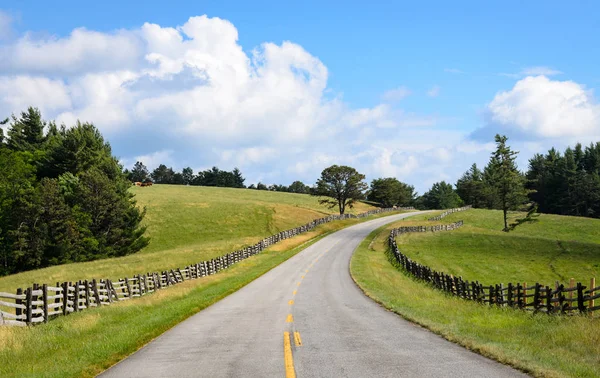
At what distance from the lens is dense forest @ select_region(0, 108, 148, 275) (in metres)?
60.9

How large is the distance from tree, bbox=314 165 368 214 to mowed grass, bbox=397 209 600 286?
42.9 metres

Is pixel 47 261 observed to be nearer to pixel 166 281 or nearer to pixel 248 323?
pixel 166 281

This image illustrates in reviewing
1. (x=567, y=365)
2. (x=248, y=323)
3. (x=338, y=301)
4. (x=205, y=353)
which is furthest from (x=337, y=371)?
(x=338, y=301)

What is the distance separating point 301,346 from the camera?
12031 millimetres

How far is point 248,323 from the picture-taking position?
16172 mm

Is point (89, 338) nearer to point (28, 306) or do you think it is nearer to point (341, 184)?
point (28, 306)

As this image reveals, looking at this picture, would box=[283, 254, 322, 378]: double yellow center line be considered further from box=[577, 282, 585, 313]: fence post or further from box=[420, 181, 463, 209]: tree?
box=[420, 181, 463, 209]: tree

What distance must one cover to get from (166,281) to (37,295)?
15.3 meters

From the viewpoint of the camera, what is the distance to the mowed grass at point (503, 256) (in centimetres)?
4638

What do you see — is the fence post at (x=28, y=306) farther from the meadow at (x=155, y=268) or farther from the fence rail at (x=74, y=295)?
the meadow at (x=155, y=268)

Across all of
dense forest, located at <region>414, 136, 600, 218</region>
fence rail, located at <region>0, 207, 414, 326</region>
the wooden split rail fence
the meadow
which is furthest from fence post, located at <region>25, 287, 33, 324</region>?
dense forest, located at <region>414, 136, 600, 218</region>

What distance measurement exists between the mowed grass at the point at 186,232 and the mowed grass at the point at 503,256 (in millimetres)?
23622

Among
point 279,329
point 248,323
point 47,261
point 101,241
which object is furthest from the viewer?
point 101,241

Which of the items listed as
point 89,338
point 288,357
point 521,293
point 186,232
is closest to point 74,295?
point 89,338
